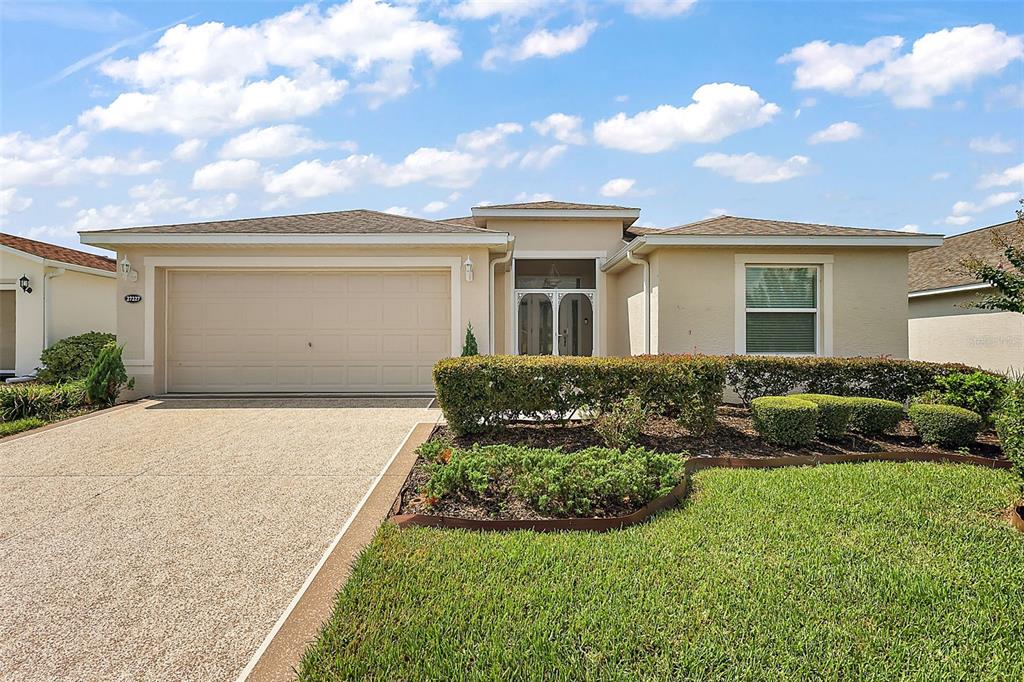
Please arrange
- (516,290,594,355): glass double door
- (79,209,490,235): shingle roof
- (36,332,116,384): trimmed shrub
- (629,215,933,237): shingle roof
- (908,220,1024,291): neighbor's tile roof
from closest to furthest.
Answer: (629,215,933,237): shingle roof < (79,209,490,235): shingle roof < (36,332,116,384): trimmed shrub < (516,290,594,355): glass double door < (908,220,1024,291): neighbor's tile roof

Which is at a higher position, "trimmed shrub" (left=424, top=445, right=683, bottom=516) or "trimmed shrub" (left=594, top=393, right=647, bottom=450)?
"trimmed shrub" (left=594, top=393, right=647, bottom=450)

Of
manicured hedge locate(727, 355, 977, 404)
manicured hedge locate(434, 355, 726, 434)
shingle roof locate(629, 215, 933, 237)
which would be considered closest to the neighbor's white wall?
shingle roof locate(629, 215, 933, 237)

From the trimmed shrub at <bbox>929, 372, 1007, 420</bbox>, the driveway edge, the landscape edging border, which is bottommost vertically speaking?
the driveway edge

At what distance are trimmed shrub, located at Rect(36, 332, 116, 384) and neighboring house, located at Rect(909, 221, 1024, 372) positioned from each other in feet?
66.8

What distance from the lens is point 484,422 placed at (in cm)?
691

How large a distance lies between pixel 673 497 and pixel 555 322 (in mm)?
8995

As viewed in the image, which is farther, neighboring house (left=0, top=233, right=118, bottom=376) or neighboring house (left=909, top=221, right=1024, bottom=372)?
neighboring house (left=0, top=233, right=118, bottom=376)

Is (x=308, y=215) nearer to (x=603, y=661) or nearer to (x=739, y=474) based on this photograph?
(x=739, y=474)

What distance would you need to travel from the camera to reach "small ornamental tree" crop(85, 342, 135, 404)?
9.67 m

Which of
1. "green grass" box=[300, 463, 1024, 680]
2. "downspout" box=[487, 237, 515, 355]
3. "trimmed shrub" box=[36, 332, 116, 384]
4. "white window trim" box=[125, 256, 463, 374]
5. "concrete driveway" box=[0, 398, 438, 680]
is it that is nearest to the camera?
"green grass" box=[300, 463, 1024, 680]

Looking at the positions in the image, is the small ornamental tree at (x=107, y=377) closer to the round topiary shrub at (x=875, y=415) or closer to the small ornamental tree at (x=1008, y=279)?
the round topiary shrub at (x=875, y=415)

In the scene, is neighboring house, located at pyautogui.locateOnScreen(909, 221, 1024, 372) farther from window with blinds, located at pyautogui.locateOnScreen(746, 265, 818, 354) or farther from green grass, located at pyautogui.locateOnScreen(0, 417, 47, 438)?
green grass, located at pyautogui.locateOnScreen(0, 417, 47, 438)

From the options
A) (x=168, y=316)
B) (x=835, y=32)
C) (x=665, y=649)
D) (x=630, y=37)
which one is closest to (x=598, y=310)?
(x=630, y=37)

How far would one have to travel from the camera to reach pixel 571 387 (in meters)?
6.88
